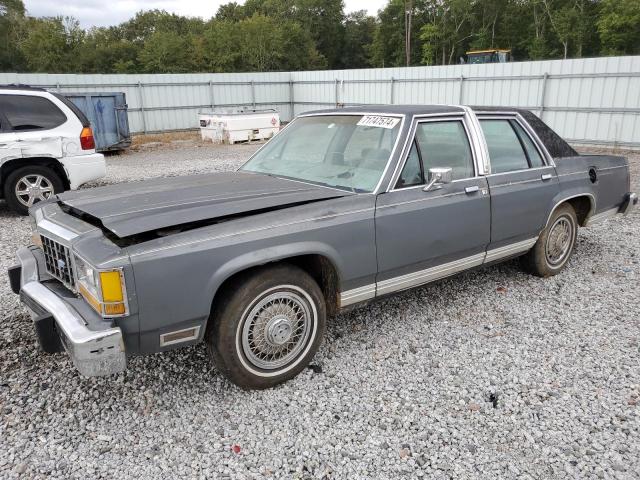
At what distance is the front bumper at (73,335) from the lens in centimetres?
247

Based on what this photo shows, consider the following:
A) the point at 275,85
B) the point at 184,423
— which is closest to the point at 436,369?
the point at 184,423

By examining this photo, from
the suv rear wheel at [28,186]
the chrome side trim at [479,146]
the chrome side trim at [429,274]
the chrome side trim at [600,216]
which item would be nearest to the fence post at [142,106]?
the suv rear wheel at [28,186]

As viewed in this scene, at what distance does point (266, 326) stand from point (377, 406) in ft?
2.72

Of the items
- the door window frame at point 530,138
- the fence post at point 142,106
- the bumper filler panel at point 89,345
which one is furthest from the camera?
the fence post at point 142,106

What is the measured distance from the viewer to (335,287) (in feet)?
11.0

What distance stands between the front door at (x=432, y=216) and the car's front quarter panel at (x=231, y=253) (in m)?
0.19

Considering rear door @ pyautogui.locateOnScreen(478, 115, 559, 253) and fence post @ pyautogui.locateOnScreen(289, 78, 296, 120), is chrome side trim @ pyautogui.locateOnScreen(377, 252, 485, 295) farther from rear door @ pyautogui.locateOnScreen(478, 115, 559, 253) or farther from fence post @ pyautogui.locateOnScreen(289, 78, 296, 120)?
fence post @ pyautogui.locateOnScreen(289, 78, 296, 120)

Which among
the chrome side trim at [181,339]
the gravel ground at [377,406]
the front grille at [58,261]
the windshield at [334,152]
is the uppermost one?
the windshield at [334,152]

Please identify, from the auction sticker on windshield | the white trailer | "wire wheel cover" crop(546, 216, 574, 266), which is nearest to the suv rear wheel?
the auction sticker on windshield

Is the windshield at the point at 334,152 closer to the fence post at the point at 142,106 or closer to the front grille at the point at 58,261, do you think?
the front grille at the point at 58,261

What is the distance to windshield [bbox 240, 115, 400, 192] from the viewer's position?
12.0 ft

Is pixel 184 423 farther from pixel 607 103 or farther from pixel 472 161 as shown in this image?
pixel 607 103

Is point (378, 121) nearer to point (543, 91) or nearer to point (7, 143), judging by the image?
point (7, 143)

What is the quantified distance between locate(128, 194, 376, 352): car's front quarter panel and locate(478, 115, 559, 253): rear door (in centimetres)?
144
